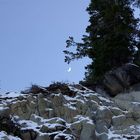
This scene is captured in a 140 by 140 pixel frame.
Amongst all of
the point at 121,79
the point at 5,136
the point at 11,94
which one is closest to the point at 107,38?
the point at 121,79

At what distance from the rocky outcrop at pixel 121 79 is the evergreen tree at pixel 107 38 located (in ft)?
3.49

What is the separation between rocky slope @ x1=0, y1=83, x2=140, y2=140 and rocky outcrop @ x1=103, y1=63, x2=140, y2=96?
334cm

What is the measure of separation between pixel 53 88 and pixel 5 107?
10.7ft

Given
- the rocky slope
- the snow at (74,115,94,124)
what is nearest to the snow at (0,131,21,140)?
the rocky slope

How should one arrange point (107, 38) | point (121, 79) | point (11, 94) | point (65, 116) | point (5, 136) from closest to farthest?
point (5, 136) → point (65, 116) → point (11, 94) → point (121, 79) → point (107, 38)

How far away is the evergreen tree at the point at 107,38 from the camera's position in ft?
96.6

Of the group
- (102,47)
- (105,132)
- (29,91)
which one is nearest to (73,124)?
(105,132)

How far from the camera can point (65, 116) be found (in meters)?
20.8

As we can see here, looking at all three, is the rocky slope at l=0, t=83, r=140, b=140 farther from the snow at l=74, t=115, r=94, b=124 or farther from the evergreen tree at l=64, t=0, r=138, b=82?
the evergreen tree at l=64, t=0, r=138, b=82

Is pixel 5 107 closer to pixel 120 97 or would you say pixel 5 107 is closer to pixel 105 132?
pixel 105 132

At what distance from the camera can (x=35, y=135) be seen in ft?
62.8

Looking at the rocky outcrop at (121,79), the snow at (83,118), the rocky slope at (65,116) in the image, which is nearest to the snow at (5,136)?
the rocky slope at (65,116)

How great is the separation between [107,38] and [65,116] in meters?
10.0

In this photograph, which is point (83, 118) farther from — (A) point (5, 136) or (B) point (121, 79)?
(B) point (121, 79)
